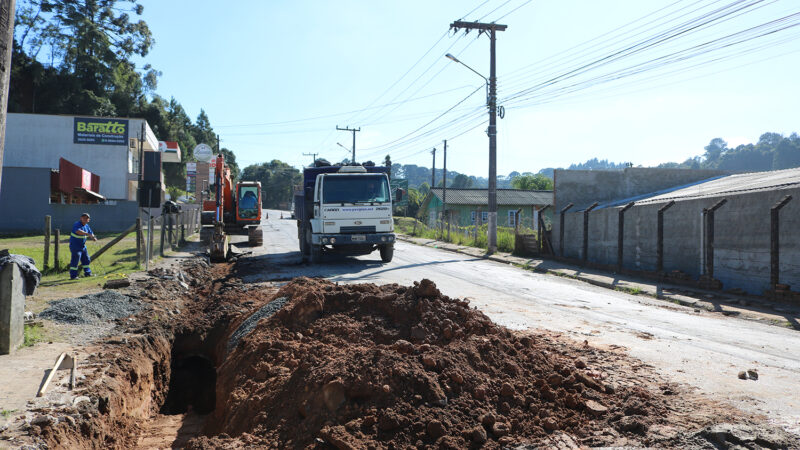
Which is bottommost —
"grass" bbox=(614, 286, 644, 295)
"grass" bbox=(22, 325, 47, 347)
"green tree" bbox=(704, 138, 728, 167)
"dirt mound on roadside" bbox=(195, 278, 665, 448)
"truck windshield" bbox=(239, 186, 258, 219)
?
"grass" bbox=(614, 286, 644, 295)

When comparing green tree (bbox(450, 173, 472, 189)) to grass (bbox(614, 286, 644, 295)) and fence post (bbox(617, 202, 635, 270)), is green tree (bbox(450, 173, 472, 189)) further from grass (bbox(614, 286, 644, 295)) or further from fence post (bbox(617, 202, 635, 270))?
grass (bbox(614, 286, 644, 295))

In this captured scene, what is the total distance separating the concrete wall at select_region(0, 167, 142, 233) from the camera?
28734 mm

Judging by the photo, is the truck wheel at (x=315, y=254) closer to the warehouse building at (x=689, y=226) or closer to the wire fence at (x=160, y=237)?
the wire fence at (x=160, y=237)

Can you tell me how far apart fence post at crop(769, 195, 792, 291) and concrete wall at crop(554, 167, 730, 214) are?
10.1 m

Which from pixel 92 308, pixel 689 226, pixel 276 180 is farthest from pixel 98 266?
pixel 276 180

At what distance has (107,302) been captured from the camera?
9117mm

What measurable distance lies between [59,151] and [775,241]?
1579 inches

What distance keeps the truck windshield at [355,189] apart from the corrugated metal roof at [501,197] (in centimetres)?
3077

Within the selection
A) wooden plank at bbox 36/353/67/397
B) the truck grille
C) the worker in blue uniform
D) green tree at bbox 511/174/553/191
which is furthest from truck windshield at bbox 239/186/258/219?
green tree at bbox 511/174/553/191

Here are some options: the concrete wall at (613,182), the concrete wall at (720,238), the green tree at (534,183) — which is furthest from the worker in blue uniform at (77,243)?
the green tree at (534,183)

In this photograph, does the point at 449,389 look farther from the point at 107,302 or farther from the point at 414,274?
the point at 414,274

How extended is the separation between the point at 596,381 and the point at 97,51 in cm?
5543

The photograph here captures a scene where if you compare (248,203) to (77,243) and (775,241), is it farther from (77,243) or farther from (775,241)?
(775,241)

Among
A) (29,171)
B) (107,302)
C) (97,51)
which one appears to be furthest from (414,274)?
(97,51)
